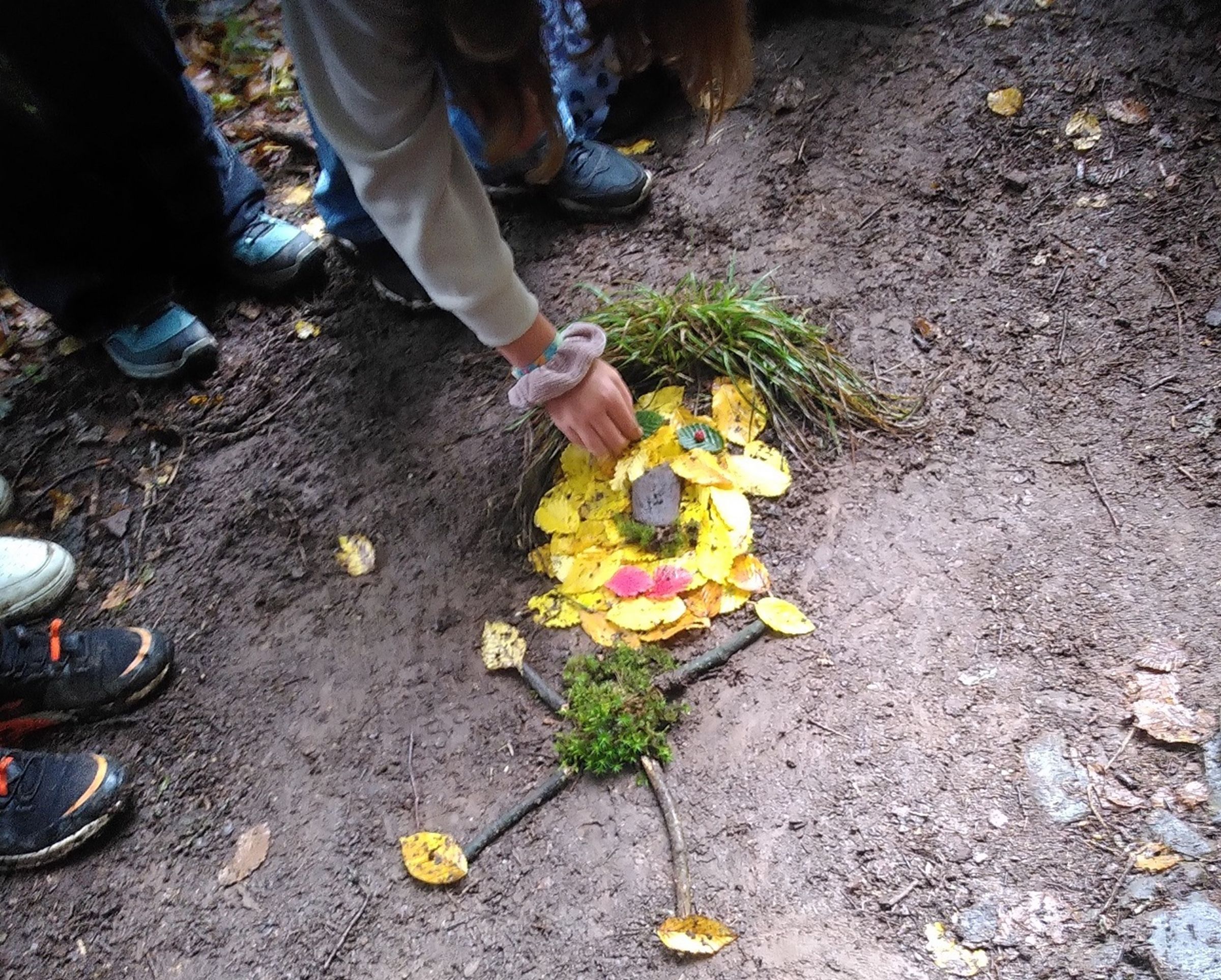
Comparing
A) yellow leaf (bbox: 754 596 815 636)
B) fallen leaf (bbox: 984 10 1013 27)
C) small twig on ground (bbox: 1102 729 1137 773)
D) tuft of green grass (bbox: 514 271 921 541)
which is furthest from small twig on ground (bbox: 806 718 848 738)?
fallen leaf (bbox: 984 10 1013 27)

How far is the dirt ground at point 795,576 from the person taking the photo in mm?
1344

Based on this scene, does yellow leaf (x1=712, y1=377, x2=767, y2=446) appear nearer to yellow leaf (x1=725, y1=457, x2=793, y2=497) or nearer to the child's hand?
yellow leaf (x1=725, y1=457, x2=793, y2=497)

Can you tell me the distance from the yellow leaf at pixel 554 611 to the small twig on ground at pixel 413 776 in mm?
358

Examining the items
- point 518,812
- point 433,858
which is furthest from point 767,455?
point 433,858

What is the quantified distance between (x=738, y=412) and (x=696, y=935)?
1.11 meters

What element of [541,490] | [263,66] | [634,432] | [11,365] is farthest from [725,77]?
[263,66]

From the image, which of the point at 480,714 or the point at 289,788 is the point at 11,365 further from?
the point at 480,714

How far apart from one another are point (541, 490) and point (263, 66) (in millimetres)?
2506

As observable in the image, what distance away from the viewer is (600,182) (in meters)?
2.29

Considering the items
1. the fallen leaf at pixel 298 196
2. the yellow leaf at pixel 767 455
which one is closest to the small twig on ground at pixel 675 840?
the yellow leaf at pixel 767 455

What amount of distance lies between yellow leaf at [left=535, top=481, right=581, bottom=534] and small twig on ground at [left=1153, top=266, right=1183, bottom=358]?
1394 mm

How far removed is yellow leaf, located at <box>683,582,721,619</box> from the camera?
164cm

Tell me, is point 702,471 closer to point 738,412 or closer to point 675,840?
point 738,412

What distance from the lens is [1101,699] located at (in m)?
1.37
